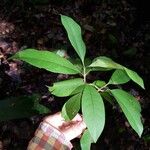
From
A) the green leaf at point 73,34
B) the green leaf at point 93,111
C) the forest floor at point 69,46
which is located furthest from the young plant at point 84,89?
the forest floor at point 69,46

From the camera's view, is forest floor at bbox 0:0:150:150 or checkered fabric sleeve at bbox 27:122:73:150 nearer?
checkered fabric sleeve at bbox 27:122:73:150

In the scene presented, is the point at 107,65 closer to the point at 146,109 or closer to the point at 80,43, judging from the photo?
the point at 80,43

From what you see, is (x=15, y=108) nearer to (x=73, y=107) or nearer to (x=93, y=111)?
(x=73, y=107)

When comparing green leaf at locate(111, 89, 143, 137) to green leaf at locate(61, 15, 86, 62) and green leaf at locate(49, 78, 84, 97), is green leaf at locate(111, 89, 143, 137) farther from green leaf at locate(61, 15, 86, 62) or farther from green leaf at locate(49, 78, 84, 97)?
green leaf at locate(61, 15, 86, 62)

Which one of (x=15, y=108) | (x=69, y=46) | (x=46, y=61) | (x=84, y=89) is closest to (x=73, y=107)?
(x=84, y=89)

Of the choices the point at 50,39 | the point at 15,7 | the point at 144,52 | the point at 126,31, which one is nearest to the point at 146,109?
the point at 144,52

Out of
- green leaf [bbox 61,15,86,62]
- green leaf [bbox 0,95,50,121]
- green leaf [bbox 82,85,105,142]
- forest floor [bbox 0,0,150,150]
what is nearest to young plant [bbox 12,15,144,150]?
green leaf [bbox 82,85,105,142]
